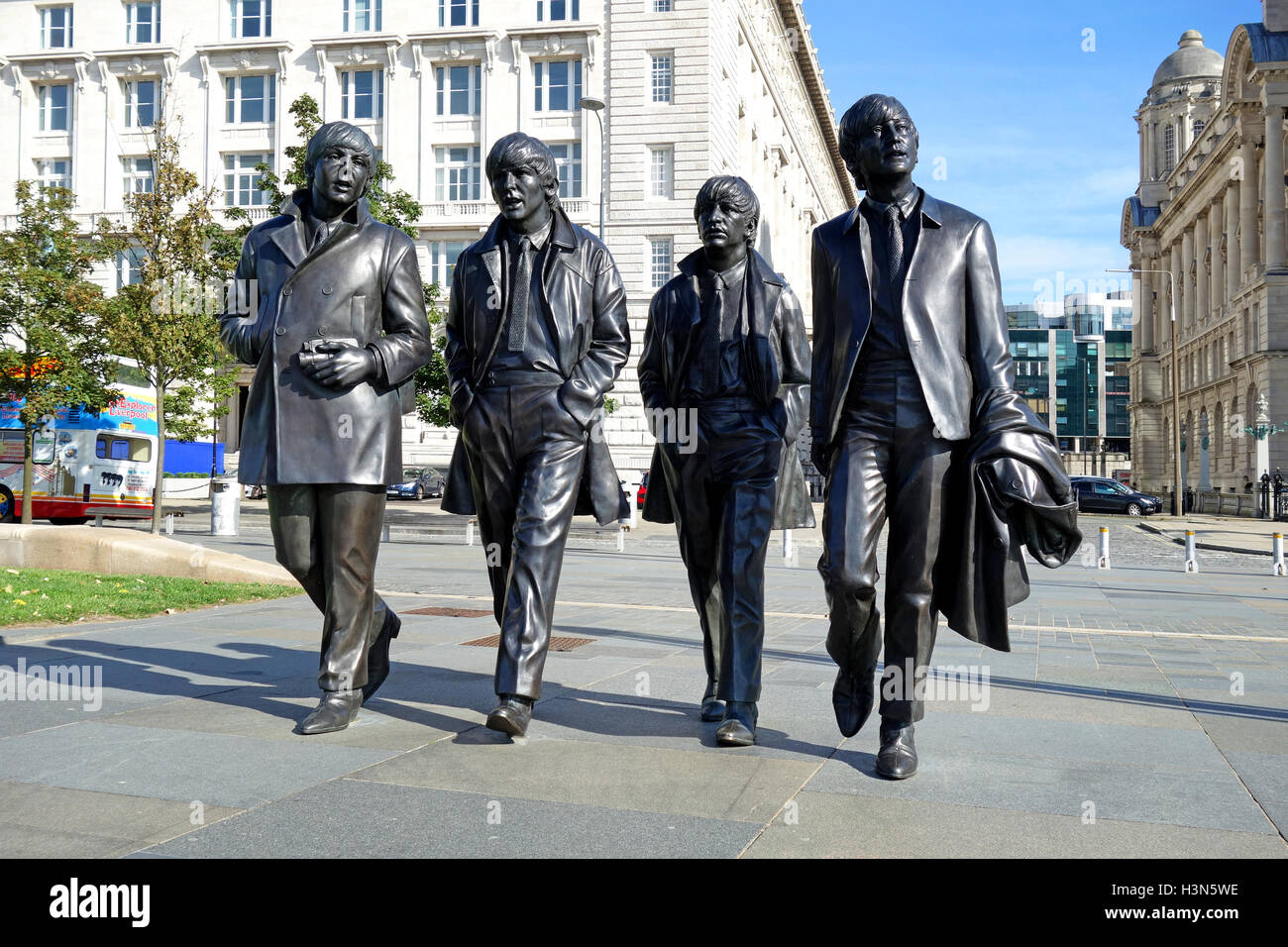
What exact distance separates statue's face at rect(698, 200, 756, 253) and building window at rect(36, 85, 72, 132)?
51.3m

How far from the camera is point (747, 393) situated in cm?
488

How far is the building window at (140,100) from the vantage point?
157ft

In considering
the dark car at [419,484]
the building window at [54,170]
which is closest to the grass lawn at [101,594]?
the dark car at [419,484]

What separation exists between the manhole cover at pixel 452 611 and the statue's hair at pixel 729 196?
5318 mm

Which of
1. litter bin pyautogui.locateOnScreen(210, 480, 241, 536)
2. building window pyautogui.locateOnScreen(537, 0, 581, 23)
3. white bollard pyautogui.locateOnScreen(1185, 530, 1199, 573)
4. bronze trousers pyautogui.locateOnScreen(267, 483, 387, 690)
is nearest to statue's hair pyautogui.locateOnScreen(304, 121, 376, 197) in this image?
bronze trousers pyautogui.locateOnScreen(267, 483, 387, 690)

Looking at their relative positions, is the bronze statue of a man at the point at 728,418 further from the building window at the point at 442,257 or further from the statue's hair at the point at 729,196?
the building window at the point at 442,257

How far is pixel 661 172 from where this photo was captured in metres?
41.8

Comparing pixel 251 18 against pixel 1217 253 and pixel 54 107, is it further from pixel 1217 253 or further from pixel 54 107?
pixel 1217 253

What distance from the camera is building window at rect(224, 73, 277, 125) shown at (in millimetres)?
46938

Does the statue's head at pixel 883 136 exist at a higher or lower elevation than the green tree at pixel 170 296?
lower

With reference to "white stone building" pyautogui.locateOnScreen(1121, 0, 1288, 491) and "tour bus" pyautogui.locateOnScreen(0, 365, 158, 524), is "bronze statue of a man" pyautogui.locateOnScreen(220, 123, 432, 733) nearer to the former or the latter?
"tour bus" pyautogui.locateOnScreen(0, 365, 158, 524)

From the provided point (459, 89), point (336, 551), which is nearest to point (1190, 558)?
point (336, 551)

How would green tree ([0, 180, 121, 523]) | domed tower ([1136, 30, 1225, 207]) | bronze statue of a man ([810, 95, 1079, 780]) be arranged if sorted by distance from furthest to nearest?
domed tower ([1136, 30, 1225, 207]) < green tree ([0, 180, 121, 523]) < bronze statue of a man ([810, 95, 1079, 780])
